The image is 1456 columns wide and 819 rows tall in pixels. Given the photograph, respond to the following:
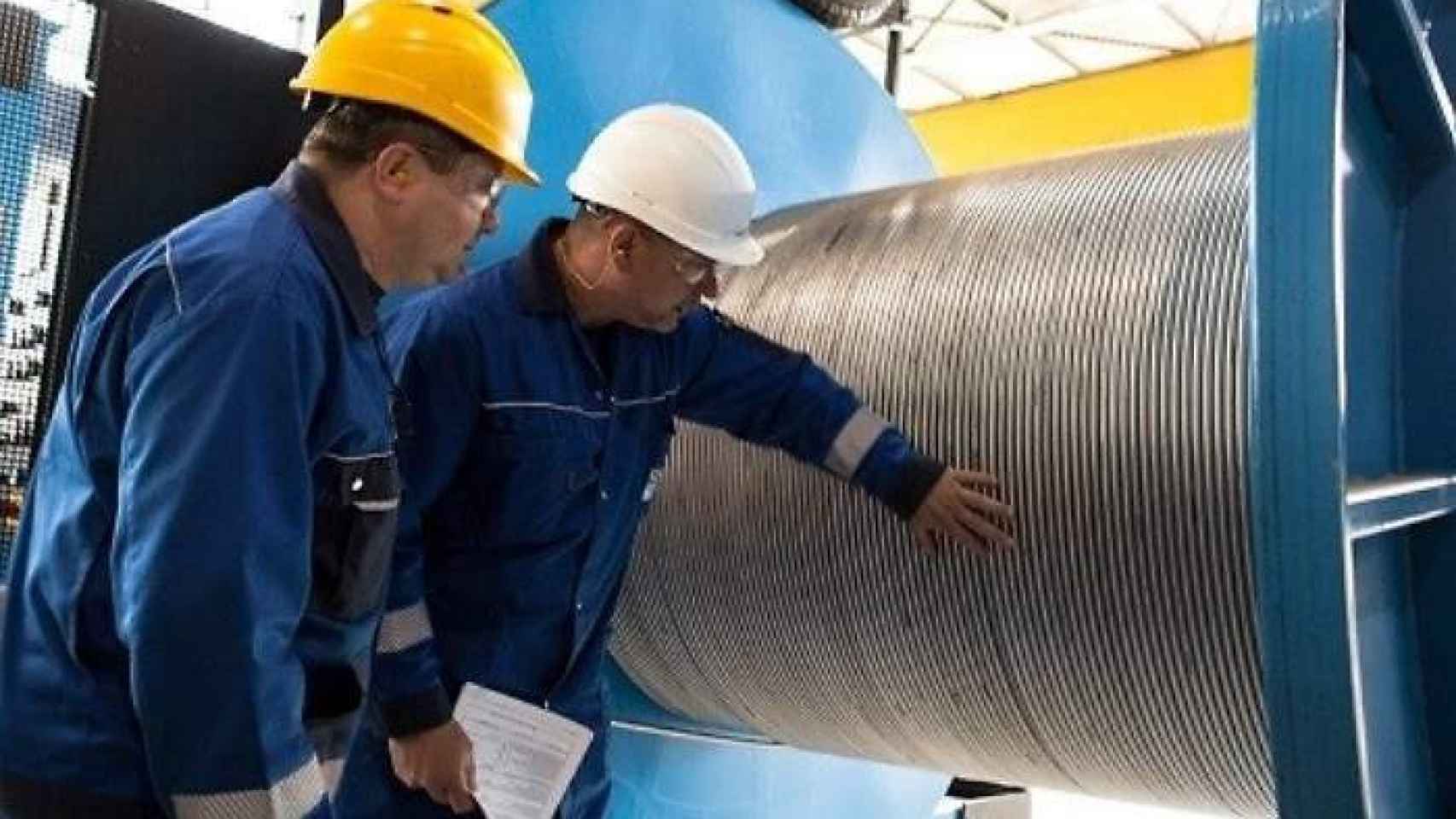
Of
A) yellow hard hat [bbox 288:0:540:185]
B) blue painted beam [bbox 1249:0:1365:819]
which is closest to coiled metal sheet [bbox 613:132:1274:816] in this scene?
blue painted beam [bbox 1249:0:1365:819]

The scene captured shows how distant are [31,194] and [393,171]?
63cm

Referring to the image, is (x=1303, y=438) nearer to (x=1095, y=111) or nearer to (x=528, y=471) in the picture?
(x=528, y=471)

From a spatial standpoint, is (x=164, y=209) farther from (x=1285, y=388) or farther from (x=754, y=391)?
(x=1285, y=388)

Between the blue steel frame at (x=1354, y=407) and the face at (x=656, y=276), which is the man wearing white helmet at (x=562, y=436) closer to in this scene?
the face at (x=656, y=276)

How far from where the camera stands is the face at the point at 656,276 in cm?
164

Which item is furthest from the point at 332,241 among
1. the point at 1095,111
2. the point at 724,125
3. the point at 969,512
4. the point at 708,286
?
the point at 1095,111

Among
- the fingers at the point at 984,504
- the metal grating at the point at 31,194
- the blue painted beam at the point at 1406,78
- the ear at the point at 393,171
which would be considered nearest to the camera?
the blue painted beam at the point at 1406,78

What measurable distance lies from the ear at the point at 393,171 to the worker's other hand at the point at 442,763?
61 centimetres

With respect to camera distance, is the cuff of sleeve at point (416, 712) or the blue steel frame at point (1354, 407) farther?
the cuff of sleeve at point (416, 712)

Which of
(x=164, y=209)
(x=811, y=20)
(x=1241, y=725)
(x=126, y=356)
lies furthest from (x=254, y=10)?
(x=1241, y=725)

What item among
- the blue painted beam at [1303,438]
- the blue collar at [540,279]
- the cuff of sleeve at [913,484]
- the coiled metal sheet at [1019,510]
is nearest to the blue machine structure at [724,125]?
the coiled metal sheet at [1019,510]

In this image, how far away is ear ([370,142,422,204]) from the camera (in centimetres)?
125

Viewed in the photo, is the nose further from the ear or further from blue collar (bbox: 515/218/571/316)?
the ear

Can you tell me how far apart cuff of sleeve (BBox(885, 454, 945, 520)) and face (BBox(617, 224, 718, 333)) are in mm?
331
